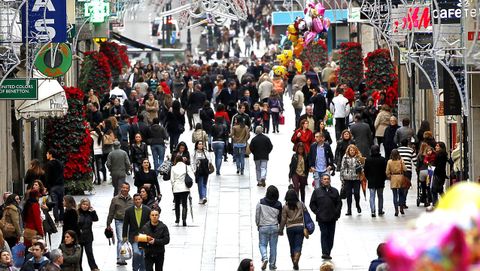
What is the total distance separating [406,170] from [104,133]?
764 cm

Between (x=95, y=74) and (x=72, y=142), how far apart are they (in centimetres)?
1341

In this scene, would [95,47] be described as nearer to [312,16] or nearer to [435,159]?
[312,16]

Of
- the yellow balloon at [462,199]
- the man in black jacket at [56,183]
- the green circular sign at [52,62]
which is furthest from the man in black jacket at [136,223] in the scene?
the yellow balloon at [462,199]

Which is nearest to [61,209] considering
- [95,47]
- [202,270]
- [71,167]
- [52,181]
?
[52,181]

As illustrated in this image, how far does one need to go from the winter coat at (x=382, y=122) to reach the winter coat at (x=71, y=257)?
1588cm

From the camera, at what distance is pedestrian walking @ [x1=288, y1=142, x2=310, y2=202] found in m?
23.5

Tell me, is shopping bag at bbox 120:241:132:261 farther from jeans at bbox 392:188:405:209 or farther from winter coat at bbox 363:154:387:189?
jeans at bbox 392:188:405:209

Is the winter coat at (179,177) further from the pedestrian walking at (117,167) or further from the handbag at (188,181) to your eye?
Answer: the pedestrian walking at (117,167)

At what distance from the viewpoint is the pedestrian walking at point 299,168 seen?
927 inches

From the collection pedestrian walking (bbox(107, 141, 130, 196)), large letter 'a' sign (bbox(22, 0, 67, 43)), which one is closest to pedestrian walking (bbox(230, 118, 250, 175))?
pedestrian walking (bbox(107, 141, 130, 196))

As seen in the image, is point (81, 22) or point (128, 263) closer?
point (128, 263)

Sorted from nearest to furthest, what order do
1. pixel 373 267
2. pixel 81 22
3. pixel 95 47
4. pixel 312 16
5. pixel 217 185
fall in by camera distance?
pixel 373 267
pixel 217 185
pixel 81 22
pixel 312 16
pixel 95 47

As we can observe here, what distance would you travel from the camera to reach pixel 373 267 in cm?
1124

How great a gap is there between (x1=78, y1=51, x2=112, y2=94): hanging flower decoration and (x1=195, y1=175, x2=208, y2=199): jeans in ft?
46.1
